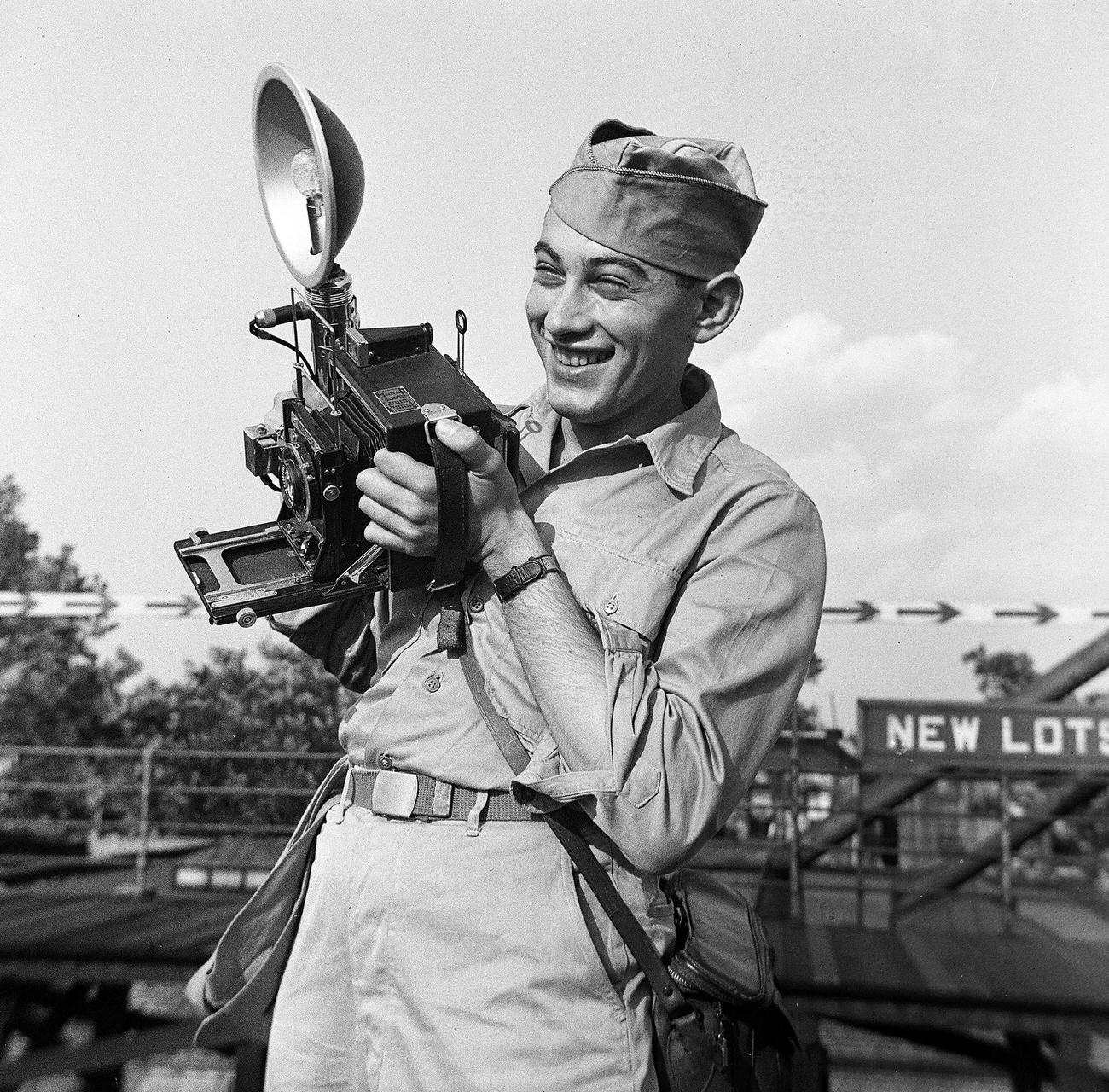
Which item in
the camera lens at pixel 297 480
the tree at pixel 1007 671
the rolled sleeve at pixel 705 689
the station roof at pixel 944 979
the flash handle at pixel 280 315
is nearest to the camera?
the rolled sleeve at pixel 705 689

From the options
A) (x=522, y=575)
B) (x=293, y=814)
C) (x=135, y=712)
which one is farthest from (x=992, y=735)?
(x=522, y=575)

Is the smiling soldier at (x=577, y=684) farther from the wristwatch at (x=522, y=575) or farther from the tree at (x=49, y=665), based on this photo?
the tree at (x=49, y=665)

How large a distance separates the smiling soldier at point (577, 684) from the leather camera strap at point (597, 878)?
0.02 metres

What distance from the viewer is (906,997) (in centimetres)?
529

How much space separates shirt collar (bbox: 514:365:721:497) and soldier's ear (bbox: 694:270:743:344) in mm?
116

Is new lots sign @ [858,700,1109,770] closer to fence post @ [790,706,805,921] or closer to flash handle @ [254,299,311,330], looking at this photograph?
fence post @ [790,706,805,921]

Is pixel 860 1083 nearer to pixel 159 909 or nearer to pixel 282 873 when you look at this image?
pixel 159 909

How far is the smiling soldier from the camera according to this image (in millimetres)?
1542

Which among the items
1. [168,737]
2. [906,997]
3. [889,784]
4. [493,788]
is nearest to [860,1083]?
[906,997]

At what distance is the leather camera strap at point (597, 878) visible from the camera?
63.6 inches

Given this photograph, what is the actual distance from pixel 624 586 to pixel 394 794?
1.40ft

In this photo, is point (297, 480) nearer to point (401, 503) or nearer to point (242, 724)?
point (401, 503)

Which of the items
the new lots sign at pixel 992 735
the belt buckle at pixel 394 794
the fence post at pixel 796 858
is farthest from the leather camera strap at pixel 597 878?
the new lots sign at pixel 992 735

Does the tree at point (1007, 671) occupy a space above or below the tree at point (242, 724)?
above
